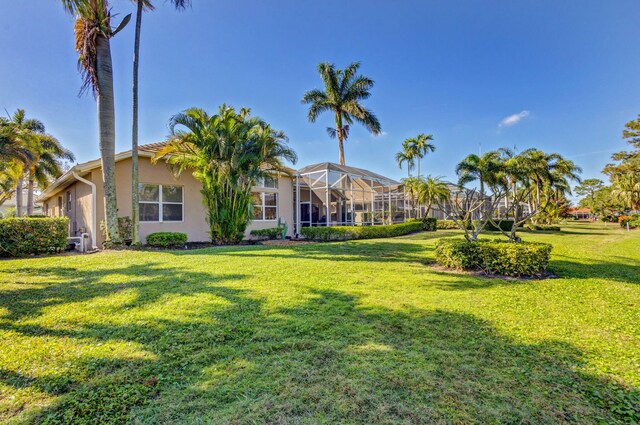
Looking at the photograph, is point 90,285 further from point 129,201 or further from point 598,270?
point 598,270

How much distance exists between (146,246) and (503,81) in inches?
764

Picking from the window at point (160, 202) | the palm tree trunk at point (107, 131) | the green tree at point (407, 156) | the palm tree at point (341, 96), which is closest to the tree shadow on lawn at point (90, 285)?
the palm tree trunk at point (107, 131)

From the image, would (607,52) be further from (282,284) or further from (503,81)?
(282,284)

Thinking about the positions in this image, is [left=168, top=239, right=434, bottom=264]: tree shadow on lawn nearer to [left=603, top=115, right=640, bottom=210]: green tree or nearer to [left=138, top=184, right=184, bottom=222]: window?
[left=138, top=184, right=184, bottom=222]: window

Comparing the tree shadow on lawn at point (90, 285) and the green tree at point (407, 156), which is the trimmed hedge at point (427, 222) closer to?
the green tree at point (407, 156)

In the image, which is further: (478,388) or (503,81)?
(503,81)

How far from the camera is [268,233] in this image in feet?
52.1

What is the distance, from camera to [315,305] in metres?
4.73

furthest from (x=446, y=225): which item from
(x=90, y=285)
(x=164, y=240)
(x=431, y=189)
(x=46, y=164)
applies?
(x=46, y=164)

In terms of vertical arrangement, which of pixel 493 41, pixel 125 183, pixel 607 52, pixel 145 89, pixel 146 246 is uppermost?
pixel 493 41

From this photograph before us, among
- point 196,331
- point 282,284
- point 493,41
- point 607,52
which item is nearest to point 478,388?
point 196,331

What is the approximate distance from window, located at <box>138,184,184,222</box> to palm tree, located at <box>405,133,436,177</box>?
25991 mm

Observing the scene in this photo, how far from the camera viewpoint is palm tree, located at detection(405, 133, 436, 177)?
3241cm

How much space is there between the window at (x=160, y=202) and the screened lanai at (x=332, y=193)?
6.38 meters
